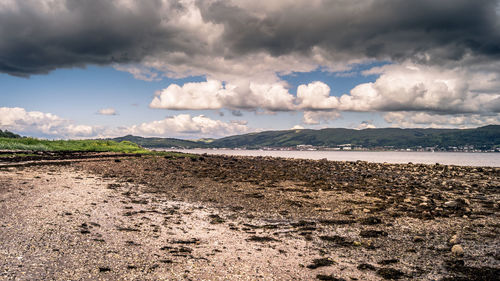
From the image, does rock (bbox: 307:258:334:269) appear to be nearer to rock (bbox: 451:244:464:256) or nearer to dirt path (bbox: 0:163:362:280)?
dirt path (bbox: 0:163:362:280)

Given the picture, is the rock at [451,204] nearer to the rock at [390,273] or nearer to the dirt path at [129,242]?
the rock at [390,273]

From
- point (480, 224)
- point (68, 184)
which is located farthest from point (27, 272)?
point (480, 224)

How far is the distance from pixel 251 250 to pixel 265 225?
12.1 ft

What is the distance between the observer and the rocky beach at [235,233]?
28.6 feet

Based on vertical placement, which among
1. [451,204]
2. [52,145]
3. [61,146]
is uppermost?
[52,145]

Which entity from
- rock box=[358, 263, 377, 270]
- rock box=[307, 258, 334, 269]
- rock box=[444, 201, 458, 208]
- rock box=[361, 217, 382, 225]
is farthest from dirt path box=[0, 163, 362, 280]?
rock box=[444, 201, 458, 208]

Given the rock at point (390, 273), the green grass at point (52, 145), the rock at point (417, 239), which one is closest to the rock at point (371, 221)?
the rock at point (417, 239)

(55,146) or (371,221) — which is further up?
(55,146)

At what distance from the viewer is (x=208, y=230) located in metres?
13.2

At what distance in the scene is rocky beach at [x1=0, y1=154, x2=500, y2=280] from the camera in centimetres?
871

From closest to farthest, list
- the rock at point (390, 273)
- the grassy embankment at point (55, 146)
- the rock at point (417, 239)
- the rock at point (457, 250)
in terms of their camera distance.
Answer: the rock at point (390, 273) → the rock at point (457, 250) → the rock at point (417, 239) → the grassy embankment at point (55, 146)

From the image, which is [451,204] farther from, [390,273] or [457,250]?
[390,273]

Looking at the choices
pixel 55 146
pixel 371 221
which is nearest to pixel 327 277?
pixel 371 221

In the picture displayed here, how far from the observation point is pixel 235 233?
1299 cm
